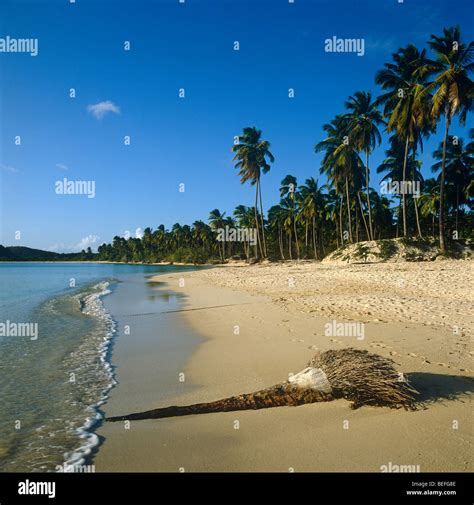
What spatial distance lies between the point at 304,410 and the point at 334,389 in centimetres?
59

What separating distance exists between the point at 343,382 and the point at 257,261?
2110 inches

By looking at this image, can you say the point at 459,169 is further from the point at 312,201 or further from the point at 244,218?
the point at 244,218

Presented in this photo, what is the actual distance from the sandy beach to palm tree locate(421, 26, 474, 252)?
19081mm

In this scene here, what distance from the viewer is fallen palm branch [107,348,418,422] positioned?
4836mm

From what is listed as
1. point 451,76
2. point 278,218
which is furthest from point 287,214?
point 451,76

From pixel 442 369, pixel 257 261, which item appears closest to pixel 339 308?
pixel 442 369

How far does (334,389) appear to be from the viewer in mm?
5152

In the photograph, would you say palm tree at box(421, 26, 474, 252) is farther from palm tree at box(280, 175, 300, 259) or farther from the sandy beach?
palm tree at box(280, 175, 300, 259)

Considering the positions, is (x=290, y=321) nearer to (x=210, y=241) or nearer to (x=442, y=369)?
(x=442, y=369)

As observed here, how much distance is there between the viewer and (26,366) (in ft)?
27.0

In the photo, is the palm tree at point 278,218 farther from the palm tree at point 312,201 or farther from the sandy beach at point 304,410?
the sandy beach at point 304,410

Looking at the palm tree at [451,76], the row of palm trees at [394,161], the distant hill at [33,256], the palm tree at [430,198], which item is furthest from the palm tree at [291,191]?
the distant hill at [33,256]

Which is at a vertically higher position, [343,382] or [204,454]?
[343,382]

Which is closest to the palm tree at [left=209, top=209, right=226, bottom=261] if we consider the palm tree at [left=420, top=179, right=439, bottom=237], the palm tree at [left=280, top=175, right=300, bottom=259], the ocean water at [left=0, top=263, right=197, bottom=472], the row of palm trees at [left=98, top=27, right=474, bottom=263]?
the row of palm trees at [left=98, top=27, right=474, bottom=263]
